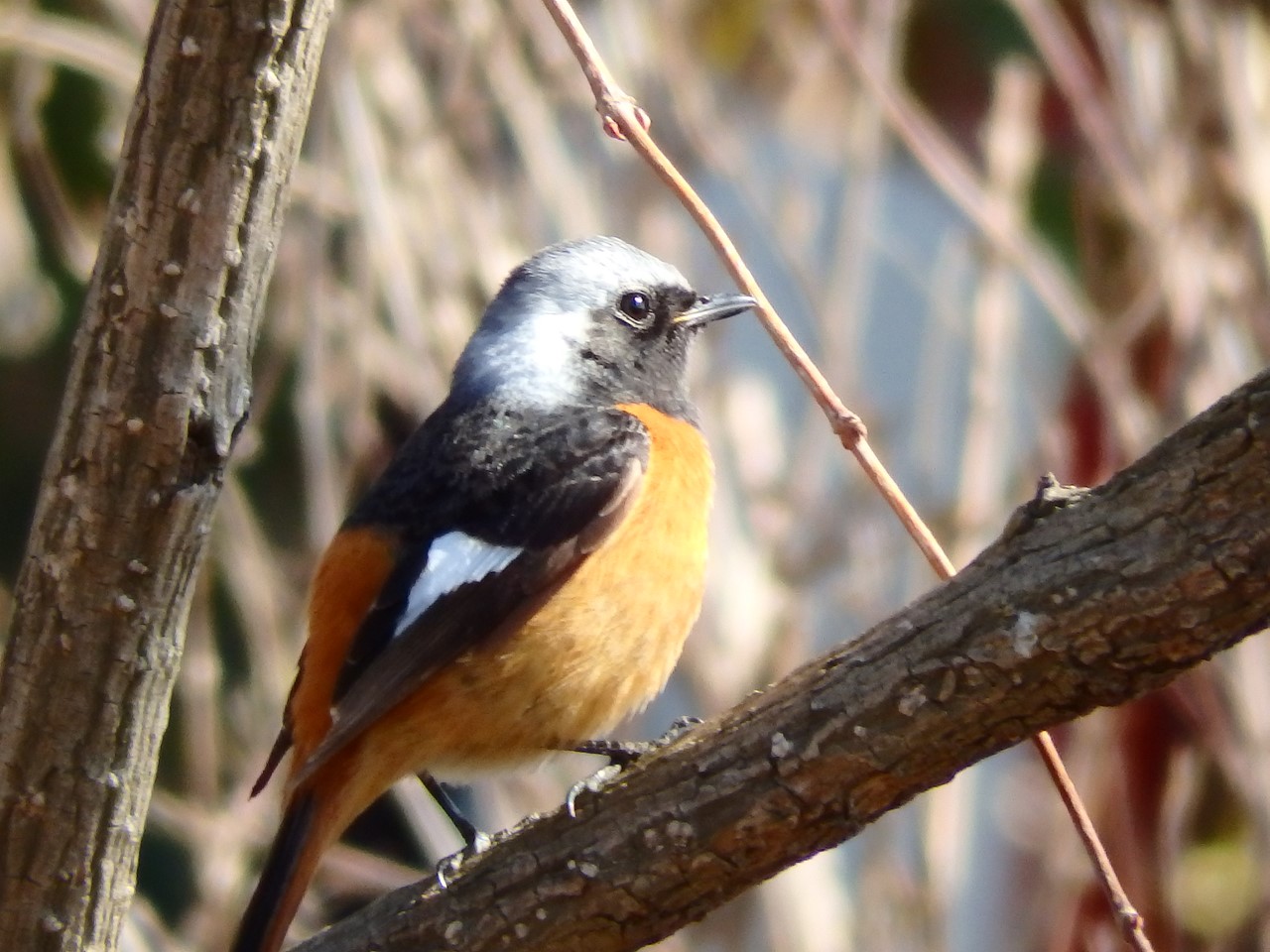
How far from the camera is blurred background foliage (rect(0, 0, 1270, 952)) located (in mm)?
4977

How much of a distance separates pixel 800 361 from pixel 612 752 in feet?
3.90

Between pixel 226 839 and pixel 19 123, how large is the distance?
221 centimetres

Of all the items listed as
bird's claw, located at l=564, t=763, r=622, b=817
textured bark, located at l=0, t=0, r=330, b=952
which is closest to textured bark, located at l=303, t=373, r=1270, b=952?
bird's claw, located at l=564, t=763, r=622, b=817

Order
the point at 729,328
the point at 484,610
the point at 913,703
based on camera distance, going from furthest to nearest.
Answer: the point at 729,328, the point at 484,610, the point at 913,703

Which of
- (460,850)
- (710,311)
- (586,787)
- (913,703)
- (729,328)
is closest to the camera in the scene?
(913,703)

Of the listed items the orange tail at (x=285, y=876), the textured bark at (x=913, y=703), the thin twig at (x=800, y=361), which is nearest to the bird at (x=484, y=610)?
the orange tail at (x=285, y=876)

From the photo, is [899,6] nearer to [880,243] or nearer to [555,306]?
[880,243]

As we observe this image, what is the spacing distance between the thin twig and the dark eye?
5.47 feet

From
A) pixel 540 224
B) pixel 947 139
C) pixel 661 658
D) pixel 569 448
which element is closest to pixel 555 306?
pixel 569 448

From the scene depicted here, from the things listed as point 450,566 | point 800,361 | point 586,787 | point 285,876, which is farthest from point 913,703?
point 285,876

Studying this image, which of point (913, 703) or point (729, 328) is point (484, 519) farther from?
point (729, 328)

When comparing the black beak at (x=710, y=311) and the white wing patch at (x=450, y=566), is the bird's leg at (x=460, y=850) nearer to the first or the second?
the white wing patch at (x=450, y=566)

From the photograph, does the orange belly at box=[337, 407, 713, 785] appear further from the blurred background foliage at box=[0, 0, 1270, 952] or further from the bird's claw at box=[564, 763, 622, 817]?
the blurred background foliage at box=[0, 0, 1270, 952]

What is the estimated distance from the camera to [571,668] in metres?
3.44
